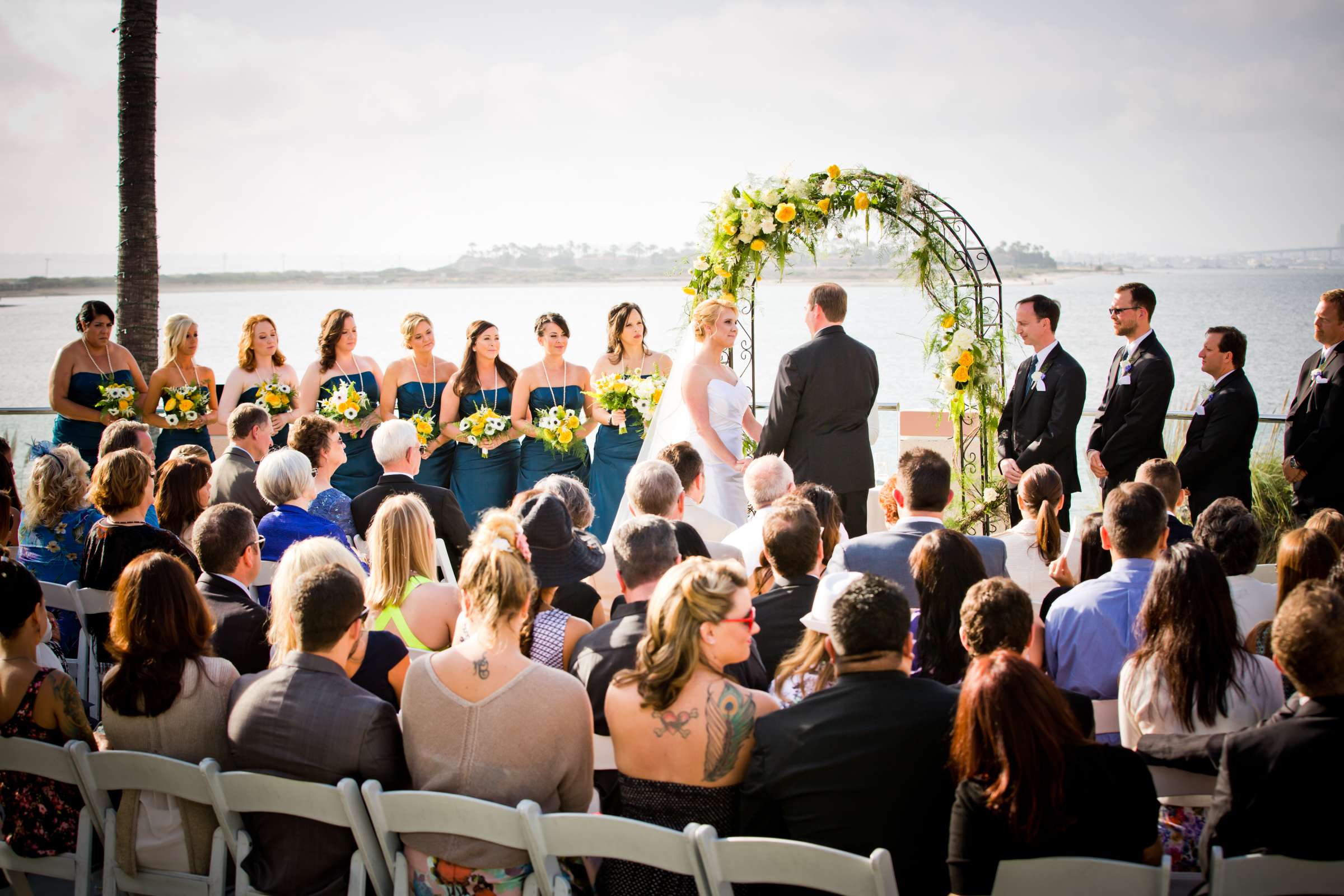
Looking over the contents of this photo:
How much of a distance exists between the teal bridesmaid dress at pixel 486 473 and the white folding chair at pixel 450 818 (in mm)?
4583

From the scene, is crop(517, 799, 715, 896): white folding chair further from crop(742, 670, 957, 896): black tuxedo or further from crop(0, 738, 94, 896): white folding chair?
crop(0, 738, 94, 896): white folding chair

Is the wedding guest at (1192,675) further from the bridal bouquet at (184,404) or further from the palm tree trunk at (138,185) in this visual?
the palm tree trunk at (138,185)

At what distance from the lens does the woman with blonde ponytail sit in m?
2.39

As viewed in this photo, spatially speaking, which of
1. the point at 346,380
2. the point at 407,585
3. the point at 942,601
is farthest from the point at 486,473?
the point at 942,601

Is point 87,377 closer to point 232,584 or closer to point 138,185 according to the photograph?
point 138,185

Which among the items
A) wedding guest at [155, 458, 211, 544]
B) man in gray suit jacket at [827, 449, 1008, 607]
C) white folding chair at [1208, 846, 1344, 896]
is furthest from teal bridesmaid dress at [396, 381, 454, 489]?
white folding chair at [1208, 846, 1344, 896]

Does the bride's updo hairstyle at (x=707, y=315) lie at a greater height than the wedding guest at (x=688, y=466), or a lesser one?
greater

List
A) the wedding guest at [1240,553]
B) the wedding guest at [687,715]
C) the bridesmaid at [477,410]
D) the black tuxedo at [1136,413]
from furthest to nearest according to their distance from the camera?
1. the bridesmaid at [477,410]
2. the black tuxedo at [1136,413]
3. the wedding guest at [1240,553]
4. the wedding guest at [687,715]

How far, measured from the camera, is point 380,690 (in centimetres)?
284

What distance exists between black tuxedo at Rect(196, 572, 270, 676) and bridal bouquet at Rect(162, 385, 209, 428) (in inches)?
153

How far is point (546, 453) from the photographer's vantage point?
689 cm

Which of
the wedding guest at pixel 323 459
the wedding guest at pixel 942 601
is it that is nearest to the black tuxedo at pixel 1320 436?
the wedding guest at pixel 942 601

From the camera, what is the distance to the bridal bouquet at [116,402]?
662 cm

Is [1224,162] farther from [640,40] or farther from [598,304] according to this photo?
[598,304]
